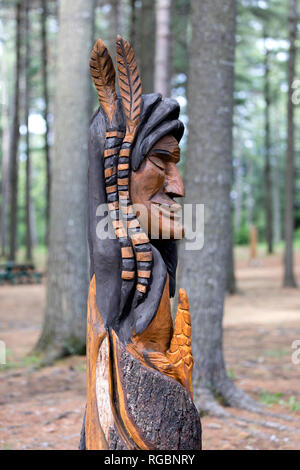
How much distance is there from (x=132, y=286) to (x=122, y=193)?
49cm

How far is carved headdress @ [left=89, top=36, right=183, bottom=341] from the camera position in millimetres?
2682

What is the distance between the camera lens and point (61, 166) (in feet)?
25.2

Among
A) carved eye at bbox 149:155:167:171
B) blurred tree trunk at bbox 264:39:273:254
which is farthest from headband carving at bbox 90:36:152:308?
blurred tree trunk at bbox 264:39:273:254

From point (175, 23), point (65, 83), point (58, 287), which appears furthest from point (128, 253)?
point (175, 23)

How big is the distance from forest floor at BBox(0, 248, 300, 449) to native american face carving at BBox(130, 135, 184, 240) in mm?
2762

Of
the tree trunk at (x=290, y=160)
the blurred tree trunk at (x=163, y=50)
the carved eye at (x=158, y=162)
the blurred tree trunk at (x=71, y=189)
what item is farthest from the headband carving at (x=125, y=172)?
the tree trunk at (x=290, y=160)

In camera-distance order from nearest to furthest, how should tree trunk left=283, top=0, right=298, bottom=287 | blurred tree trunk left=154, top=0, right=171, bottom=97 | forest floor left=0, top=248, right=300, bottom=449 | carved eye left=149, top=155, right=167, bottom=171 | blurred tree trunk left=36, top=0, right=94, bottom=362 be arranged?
carved eye left=149, top=155, right=167, bottom=171, forest floor left=0, top=248, right=300, bottom=449, blurred tree trunk left=36, top=0, right=94, bottom=362, blurred tree trunk left=154, top=0, right=171, bottom=97, tree trunk left=283, top=0, right=298, bottom=287

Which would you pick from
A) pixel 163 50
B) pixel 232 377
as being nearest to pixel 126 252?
pixel 232 377

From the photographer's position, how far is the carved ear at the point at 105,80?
2.71 m

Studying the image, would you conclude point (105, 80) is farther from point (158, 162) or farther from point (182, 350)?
point (182, 350)

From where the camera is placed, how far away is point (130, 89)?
8.96 ft

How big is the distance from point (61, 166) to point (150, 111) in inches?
199

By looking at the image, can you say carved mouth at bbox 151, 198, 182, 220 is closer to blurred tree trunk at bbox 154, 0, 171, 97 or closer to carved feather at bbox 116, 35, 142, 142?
carved feather at bbox 116, 35, 142, 142

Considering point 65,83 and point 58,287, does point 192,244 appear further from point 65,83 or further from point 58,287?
point 65,83
